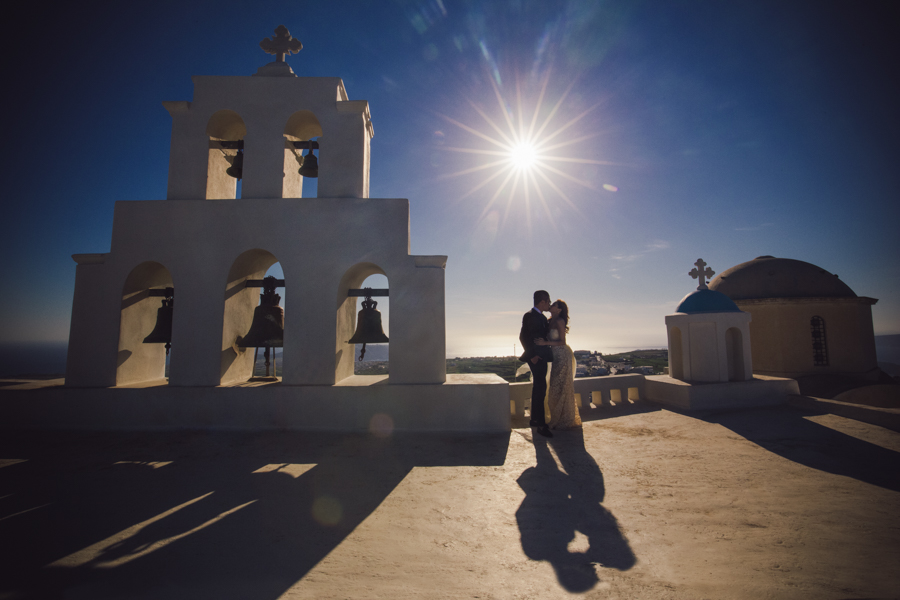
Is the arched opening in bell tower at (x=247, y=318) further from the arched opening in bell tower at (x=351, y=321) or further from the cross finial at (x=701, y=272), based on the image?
the cross finial at (x=701, y=272)

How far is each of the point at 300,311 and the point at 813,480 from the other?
7562 mm

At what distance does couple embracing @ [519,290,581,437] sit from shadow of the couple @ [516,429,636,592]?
151 centimetres

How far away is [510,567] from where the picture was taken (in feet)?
8.63

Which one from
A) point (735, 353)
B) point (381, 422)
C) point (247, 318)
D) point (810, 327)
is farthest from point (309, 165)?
point (810, 327)

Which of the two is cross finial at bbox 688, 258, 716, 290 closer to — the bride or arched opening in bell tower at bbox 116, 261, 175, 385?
the bride

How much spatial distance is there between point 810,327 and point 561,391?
655 inches

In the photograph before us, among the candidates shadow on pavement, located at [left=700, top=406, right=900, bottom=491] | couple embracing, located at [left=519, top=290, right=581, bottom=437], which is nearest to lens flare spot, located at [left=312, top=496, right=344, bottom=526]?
couple embracing, located at [left=519, top=290, right=581, bottom=437]

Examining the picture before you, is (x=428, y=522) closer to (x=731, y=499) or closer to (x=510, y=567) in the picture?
(x=510, y=567)

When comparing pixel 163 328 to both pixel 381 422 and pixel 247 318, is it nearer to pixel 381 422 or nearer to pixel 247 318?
pixel 247 318

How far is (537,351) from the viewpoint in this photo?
21.2 ft

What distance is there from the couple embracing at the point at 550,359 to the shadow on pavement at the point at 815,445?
2934 millimetres

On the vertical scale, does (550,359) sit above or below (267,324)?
below

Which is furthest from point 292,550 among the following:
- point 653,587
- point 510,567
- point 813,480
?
point 813,480

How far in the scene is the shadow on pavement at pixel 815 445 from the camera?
4.36m
